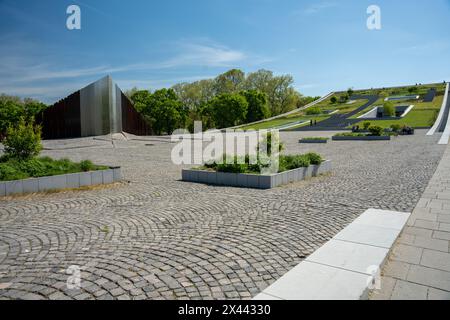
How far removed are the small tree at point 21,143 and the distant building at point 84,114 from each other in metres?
22.7

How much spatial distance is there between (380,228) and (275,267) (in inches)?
96.2

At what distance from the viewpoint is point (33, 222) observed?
5805 mm

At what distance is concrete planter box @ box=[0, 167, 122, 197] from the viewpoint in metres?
8.11

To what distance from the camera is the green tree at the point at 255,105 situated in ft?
213

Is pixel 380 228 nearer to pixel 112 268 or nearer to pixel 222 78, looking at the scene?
pixel 112 268

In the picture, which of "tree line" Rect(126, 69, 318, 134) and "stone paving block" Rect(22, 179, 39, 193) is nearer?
"stone paving block" Rect(22, 179, 39, 193)

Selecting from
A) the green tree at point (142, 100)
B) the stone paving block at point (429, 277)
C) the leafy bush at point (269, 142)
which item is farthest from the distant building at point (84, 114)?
the stone paving block at point (429, 277)

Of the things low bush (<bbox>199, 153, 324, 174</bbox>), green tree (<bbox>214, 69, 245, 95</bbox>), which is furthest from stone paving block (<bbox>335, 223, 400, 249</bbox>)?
green tree (<bbox>214, 69, 245, 95</bbox>)

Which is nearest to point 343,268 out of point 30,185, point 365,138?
point 30,185

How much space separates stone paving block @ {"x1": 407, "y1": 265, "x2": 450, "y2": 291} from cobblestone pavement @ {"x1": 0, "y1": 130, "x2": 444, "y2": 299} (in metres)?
1.24

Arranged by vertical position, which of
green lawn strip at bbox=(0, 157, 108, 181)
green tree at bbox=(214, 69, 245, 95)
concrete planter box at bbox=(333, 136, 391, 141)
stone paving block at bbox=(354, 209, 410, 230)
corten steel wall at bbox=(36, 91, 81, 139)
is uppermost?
green tree at bbox=(214, 69, 245, 95)

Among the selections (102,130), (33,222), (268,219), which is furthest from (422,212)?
(102,130)

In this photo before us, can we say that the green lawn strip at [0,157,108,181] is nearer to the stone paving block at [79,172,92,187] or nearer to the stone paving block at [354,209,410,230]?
the stone paving block at [79,172,92,187]

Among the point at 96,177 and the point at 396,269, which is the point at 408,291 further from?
the point at 96,177
